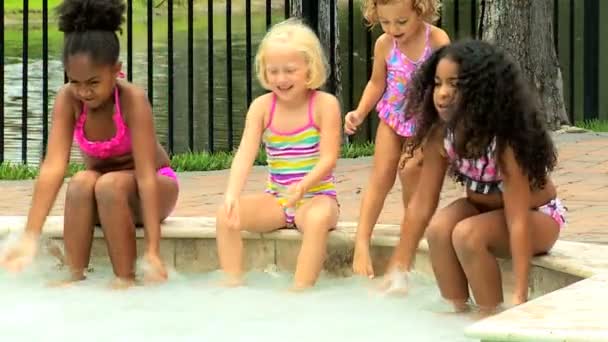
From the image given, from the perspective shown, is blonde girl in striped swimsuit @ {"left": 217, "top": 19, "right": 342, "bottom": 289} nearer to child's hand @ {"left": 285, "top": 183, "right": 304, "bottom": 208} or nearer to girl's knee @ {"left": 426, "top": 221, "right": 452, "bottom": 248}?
child's hand @ {"left": 285, "top": 183, "right": 304, "bottom": 208}

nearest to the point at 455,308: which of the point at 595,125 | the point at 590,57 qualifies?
the point at 595,125

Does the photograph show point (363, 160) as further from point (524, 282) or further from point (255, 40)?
point (255, 40)

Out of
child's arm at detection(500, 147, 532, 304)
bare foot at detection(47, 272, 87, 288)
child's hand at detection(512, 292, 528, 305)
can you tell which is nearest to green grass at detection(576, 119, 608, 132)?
bare foot at detection(47, 272, 87, 288)

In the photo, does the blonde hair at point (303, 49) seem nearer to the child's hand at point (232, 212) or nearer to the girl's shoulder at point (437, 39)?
the girl's shoulder at point (437, 39)

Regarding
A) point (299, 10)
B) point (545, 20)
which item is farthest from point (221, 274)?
point (545, 20)

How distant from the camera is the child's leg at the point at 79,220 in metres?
5.49

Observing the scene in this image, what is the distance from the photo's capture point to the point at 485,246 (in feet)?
15.6

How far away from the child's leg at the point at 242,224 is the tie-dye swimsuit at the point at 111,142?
52cm

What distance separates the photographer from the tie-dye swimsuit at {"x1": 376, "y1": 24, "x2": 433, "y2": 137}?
554 centimetres

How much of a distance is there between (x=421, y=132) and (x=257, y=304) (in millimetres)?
859

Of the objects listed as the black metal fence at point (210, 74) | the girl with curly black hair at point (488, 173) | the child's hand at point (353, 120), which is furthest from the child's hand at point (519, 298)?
the black metal fence at point (210, 74)

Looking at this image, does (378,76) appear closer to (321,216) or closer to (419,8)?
(419,8)

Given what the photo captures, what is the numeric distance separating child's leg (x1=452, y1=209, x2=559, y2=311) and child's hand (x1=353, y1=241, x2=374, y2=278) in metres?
0.64

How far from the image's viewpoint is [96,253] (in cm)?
581
